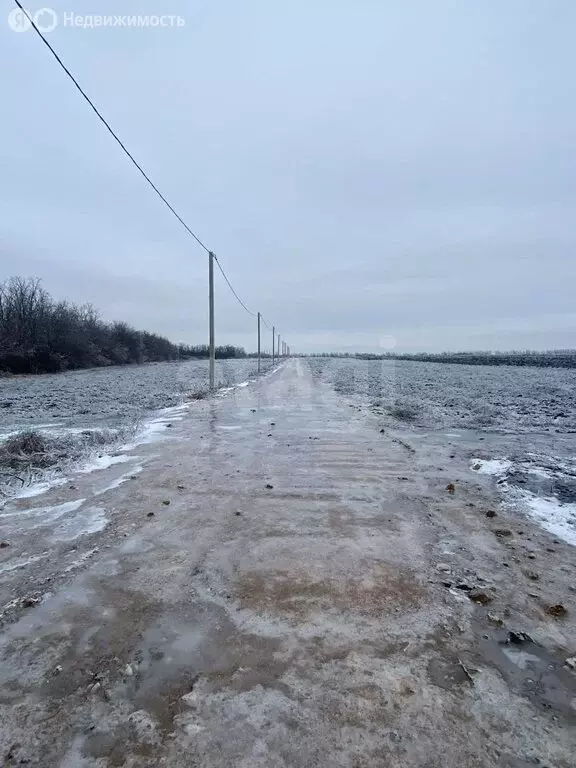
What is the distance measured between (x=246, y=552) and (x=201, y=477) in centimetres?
252

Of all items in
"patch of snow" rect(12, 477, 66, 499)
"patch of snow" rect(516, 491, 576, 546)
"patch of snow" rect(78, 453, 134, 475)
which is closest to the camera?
"patch of snow" rect(516, 491, 576, 546)

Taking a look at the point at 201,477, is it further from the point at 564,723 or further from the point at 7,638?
the point at 564,723

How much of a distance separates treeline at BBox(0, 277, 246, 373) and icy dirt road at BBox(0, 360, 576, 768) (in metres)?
41.6

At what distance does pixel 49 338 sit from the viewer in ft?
156

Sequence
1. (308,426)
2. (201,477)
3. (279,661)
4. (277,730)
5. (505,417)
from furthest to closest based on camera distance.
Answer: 1. (505,417)
2. (308,426)
3. (201,477)
4. (279,661)
5. (277,730)

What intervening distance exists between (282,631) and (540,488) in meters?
4.63

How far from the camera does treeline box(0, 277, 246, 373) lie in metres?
41.1

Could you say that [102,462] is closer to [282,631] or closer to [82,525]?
[82,525]

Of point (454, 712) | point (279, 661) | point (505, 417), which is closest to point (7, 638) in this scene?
point (279, 661)

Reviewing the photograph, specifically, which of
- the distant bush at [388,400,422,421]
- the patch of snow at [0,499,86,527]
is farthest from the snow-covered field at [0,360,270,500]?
the distant bush at [388,400,422,421]

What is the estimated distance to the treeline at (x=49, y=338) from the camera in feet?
135

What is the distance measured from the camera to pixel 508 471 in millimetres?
6621

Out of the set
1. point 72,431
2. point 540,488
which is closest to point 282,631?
point 540,488

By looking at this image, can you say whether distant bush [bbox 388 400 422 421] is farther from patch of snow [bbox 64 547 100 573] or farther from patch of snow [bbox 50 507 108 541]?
patch of snow [bbox 64 547 100 573]
